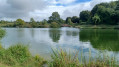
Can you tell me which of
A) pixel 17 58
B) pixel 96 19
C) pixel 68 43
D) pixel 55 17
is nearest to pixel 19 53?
pixel 17 58

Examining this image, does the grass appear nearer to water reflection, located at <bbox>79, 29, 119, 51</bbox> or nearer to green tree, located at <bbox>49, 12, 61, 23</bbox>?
water reflection, located at <bbox>79, 29, 119, 51</bbox>

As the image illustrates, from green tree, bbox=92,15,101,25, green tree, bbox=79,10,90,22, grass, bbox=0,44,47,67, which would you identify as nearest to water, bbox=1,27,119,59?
grass, bbox=0,44,47,67

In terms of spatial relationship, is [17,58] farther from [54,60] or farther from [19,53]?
[54,60]

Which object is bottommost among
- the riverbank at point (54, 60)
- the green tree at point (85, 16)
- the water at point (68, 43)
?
the water at point (68, 43)

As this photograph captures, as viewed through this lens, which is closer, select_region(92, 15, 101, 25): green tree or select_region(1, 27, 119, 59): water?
select_region(1, 27, 119, 59): water

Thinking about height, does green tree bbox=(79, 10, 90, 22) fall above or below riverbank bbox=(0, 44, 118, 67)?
above

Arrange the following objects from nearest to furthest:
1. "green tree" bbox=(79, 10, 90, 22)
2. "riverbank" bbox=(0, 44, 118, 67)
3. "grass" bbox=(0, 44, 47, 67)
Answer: "riverbank" bbox=(0, 44, 118, 67), "grass" bbox=(0, 44, 47, 67), "green tree" bbox=(79, 10, 90, 22)

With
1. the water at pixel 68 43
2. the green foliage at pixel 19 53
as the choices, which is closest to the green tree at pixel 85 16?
the water at pixel 68 43

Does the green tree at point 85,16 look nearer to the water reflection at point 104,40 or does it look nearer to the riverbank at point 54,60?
the water reflection at point 104,40

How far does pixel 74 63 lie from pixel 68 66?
1.49 feet

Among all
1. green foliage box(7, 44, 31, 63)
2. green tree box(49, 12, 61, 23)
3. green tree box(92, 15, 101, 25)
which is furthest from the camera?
green tree box(49, 12, 61, 23)

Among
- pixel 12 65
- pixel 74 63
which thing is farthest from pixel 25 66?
pixel 74 63

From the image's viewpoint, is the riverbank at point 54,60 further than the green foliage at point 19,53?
No

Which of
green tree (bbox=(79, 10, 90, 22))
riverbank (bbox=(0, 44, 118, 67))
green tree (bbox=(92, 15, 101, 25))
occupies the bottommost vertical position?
riverbank (bbox=(0, 44, 118, 67))
